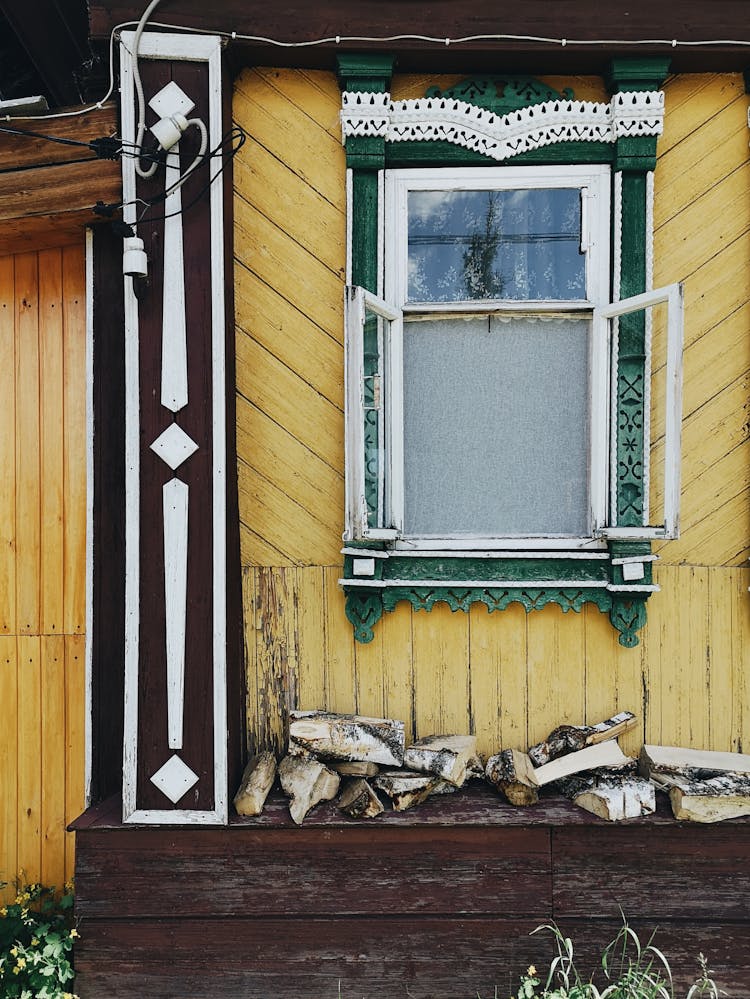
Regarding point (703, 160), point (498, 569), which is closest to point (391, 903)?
point (498, 569)

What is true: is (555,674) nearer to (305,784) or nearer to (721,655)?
(721,655)

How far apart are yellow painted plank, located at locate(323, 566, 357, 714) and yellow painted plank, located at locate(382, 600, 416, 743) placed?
0.14 m

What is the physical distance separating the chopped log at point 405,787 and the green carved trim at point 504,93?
9.00ft

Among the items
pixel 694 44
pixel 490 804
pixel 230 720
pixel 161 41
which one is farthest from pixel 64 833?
pixel 694 44

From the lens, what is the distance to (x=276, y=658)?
3107 millimetres

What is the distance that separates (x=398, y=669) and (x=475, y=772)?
522mm

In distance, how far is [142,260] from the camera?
8.85 feet

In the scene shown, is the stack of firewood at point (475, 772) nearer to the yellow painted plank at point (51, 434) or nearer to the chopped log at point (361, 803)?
the chopped log at point (361, 803)

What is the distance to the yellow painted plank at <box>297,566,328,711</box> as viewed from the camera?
3096 mm

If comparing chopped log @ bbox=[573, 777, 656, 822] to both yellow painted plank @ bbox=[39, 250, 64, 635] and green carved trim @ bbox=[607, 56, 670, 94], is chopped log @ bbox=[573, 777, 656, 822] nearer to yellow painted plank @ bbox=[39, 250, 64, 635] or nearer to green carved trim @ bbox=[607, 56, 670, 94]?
yellow painted plank @ bbox=[39, 250, 64, 635]

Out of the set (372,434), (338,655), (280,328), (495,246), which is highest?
(495,246)

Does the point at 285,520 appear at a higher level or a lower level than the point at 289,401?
lower

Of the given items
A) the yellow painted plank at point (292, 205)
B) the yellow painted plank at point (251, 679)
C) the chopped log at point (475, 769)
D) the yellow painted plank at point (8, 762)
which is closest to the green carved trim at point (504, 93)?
the yellow painted plank at point (292, 205)

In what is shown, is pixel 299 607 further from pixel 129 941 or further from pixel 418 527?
pixel 129 941
